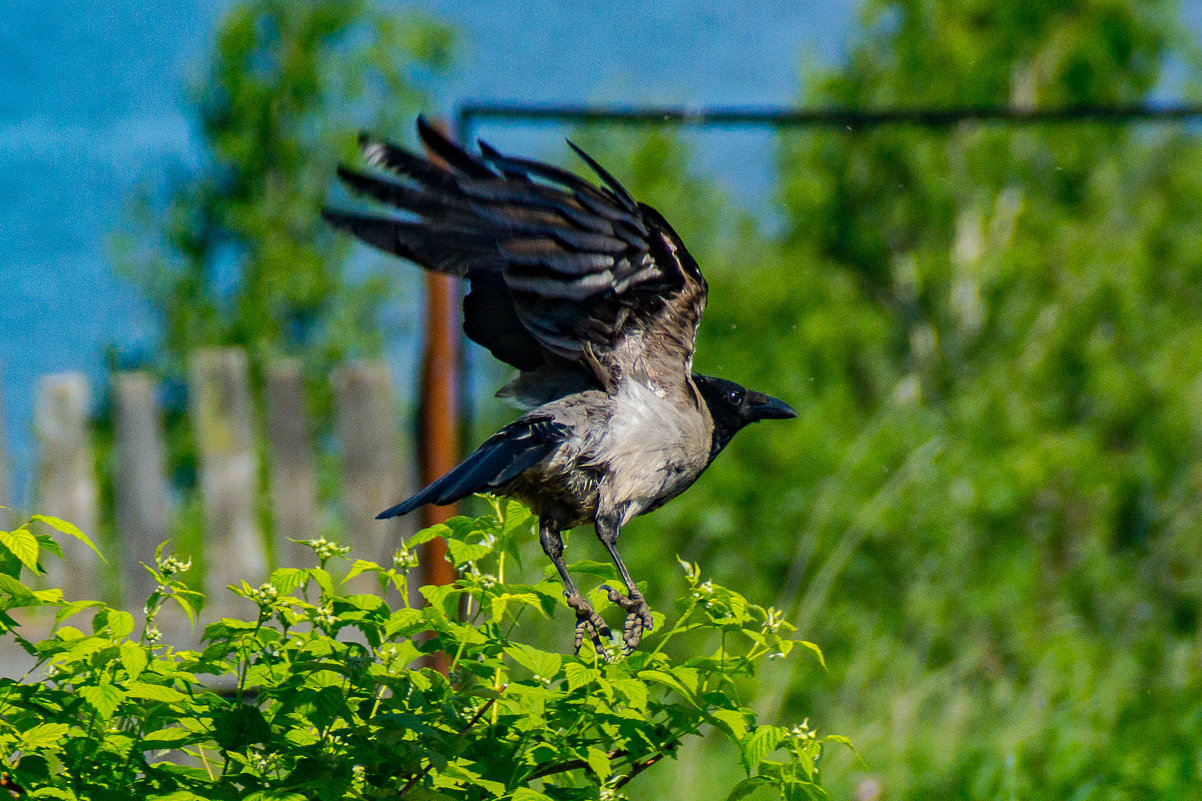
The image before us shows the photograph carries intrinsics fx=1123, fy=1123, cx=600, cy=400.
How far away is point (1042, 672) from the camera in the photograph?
5188 millimetres

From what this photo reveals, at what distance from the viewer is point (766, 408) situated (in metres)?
2.15

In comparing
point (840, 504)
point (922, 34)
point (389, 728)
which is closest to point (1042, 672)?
point (840, 504)

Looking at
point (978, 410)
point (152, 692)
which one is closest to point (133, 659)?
point (152, 692)

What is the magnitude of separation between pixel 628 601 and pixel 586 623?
0.30ft

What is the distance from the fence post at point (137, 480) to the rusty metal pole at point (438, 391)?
1231mm

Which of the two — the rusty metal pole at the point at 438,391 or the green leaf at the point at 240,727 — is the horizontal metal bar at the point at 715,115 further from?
the green leaf at the point at 240,727

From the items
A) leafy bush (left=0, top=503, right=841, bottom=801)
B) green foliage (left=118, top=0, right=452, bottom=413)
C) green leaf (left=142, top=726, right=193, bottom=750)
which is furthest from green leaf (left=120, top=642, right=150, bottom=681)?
green foliage (left=118, top=0, right=452, bottom=413)

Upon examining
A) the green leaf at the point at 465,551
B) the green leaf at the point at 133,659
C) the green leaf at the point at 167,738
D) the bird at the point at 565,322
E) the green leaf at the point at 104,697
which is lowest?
the green leaf at the point at 167,738

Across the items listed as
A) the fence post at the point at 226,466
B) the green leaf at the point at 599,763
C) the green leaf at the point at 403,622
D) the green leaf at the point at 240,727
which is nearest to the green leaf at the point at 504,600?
the green leaf at the point at 403,622

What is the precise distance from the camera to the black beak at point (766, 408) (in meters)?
2.13

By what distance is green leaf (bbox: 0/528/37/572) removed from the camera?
1439 millimetres

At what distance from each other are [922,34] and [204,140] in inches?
245

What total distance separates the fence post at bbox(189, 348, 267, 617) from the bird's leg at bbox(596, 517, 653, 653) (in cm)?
308

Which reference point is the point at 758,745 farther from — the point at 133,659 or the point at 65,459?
the point at 65,459
